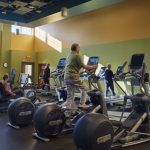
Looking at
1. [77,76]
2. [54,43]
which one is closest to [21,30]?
[54,43]

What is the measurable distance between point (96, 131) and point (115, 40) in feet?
27.4

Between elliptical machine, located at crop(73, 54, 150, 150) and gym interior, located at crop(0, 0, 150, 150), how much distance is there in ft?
0.04

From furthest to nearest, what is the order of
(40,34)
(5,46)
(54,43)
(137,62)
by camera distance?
(40,34) → (5,46) → (54,43) → (137,62)

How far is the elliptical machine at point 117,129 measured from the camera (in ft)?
10.1

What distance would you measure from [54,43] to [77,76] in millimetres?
9812

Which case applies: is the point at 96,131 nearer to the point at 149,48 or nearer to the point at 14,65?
the point at 149,48

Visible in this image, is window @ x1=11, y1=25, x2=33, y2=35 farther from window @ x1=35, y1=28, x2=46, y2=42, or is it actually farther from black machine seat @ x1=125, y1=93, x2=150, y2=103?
black machine seat @ x1=125, y1=93, x2=150, y2=103

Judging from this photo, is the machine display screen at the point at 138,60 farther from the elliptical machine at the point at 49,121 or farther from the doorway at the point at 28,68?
the doorway at the point at 28,68

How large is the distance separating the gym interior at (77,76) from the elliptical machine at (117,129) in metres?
0.01

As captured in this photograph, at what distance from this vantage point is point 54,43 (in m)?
14.7

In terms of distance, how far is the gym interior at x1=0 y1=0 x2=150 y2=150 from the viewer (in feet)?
12.8

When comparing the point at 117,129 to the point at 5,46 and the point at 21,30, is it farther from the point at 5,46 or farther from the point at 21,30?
the point at 21,30

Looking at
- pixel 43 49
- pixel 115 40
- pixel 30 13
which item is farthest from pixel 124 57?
pixel 43 49

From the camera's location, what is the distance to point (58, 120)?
4316 millimetres
